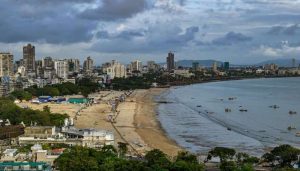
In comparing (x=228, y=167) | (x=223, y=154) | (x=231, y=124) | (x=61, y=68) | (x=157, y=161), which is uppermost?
(x=61, y=68)

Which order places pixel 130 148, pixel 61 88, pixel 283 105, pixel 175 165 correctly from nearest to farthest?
1. pixel 175 165
2. pixel 130 148
3. pixel 283 105
4. pixel 61 88

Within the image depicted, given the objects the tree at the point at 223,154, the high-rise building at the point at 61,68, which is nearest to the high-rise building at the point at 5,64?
the high-rise building at the point at 61,68

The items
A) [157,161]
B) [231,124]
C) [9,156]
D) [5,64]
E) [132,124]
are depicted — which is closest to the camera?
[157,161]

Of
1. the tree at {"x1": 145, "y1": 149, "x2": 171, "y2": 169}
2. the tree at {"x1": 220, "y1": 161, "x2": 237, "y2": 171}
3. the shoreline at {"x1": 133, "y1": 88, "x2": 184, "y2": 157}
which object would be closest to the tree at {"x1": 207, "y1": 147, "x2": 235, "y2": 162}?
the tree at {"x1": 220, "y1": 161, "x2": 237, "y2": 171}

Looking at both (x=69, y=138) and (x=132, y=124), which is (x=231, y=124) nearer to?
(x=132, y=124)

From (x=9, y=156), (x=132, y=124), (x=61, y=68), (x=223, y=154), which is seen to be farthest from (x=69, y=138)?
(x=61, y=68)

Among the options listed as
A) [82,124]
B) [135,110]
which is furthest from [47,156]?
[135,110]

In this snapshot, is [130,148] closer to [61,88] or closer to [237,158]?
[237,158]

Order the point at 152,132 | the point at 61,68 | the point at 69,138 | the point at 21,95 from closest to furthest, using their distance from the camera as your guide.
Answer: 1. the point at 69,138
2. the point at 152,132
3. the point at 21,95
4. the point at 61,68

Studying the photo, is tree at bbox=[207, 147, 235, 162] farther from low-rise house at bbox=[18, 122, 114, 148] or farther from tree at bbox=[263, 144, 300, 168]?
low-rise house at bbox=[18, 122, 114, 148]

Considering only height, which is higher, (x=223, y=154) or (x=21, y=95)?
(x=223, y=154)

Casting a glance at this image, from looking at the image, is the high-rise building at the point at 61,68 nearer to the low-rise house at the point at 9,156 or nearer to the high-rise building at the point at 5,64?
the high-rise building at the point at 5,64
